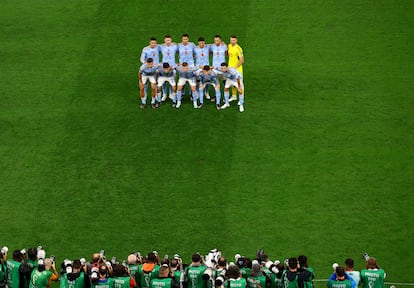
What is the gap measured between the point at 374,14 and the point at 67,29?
29.3 ft

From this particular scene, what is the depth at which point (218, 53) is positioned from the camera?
930 inches

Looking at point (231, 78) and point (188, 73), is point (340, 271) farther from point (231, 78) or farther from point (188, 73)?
point (188, 73)

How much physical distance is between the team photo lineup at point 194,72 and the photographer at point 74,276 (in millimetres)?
8086

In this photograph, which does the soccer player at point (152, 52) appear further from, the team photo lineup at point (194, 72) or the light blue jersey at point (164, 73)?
the light blue jersey at point (164, 73)

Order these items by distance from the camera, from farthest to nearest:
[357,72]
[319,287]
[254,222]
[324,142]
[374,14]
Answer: [374,14] < [357,72] < [324,142] < [254,222] < [319,287]

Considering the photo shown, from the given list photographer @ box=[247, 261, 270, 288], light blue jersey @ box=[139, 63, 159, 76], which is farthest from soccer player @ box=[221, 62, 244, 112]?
photographer @ box=[247, 261, 270, 288]

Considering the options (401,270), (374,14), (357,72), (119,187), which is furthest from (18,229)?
(374,14)

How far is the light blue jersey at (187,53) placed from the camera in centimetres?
2378

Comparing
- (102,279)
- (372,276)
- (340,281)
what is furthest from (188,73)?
(340,281)

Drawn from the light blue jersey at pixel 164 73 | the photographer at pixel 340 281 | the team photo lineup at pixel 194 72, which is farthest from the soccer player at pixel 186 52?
the photographer at pixel 340 281

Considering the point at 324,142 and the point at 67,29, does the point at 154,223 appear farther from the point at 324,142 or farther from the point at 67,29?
the point at 67,29

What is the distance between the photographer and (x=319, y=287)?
1816 cm

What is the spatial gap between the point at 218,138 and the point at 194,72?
6.34 ft

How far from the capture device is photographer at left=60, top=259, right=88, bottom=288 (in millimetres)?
16047
